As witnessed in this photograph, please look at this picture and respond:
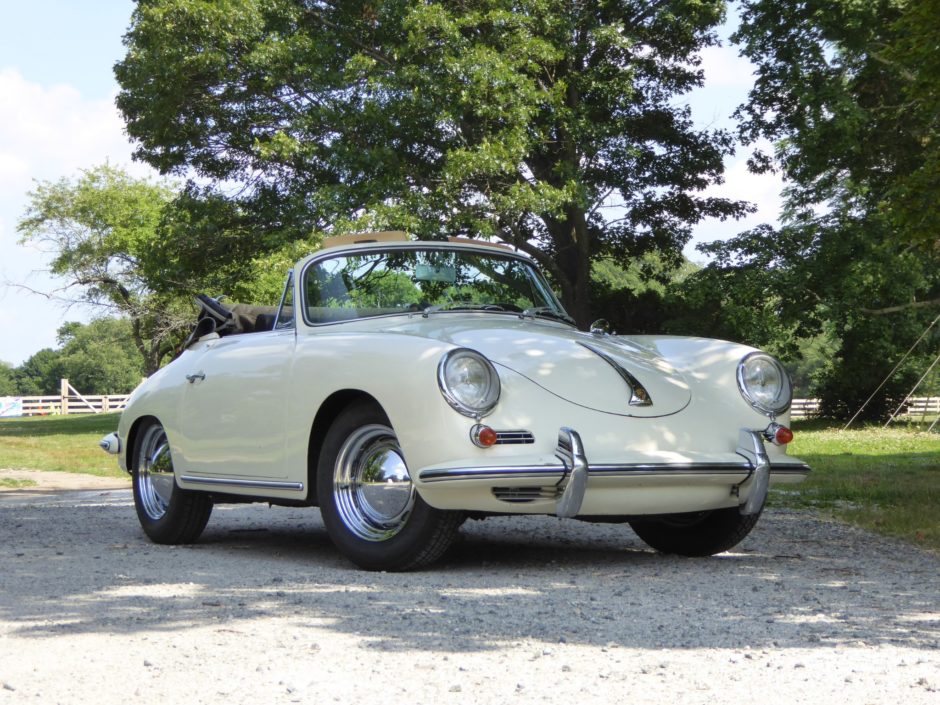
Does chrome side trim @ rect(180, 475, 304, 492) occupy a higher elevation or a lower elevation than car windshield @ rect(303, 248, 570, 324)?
lower

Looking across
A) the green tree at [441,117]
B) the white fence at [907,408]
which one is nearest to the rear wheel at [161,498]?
the green tree at [441,117]

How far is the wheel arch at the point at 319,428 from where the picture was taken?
5.96 meters

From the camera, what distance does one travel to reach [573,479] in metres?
5.16

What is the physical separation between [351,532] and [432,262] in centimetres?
187

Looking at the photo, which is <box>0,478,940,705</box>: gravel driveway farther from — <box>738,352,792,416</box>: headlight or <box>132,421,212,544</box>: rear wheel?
<box>738,352,792,416</box>: headlight

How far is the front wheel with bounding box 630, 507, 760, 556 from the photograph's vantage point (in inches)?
241

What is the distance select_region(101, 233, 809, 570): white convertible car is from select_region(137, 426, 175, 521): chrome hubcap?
4 centimetres

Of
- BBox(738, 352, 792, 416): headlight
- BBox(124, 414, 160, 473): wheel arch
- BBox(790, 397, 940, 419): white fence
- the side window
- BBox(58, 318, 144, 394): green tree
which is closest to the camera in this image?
BBox(738, 352, 792, 416): headlight

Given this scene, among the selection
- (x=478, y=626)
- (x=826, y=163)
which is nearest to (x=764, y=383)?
(x=478, y=626)

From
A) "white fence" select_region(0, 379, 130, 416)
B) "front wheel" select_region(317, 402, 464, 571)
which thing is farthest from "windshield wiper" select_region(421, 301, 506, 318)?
"white fence" select_region(0, 379, 130, 416)

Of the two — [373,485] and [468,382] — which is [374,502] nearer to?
[373,485]

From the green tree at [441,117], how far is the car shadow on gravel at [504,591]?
13905mm

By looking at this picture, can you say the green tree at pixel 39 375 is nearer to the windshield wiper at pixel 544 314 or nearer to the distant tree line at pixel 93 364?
the distant tree line at pixel 93 364

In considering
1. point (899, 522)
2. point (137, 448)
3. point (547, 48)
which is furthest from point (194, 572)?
point (547, 48)
